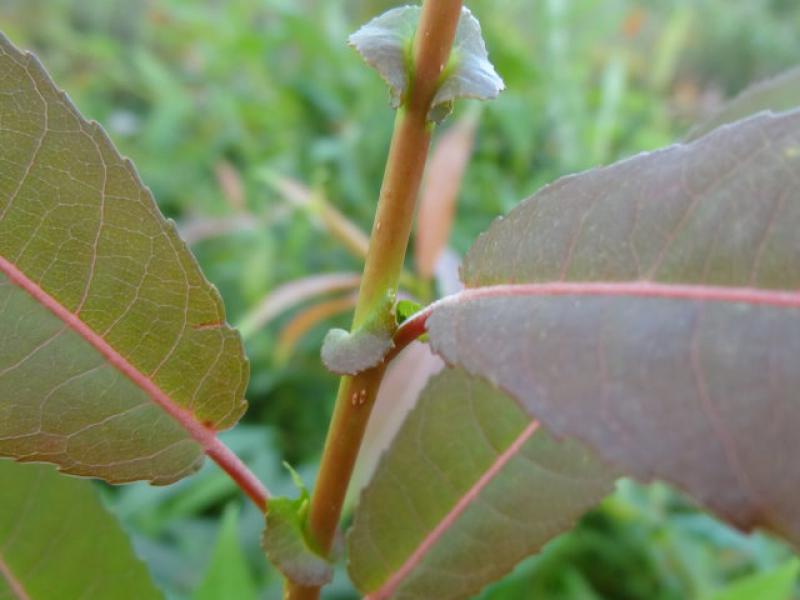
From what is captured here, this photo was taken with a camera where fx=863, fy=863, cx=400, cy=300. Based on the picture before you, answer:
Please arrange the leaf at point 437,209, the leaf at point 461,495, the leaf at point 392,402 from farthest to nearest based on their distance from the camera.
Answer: the leaf at point 437,209 < the leaf at point 392,402 < the leaf at point 461,495

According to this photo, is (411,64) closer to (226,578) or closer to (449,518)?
(449,518)

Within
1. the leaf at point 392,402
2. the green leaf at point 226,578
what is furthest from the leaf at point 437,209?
the green leaf at point 226,578

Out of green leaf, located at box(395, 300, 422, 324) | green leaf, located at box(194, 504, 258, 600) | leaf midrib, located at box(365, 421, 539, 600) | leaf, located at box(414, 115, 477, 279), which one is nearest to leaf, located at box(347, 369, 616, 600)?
leaf midrib, located at box(365, 421, 539, 600)

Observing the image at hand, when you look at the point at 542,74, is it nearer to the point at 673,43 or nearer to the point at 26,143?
the point at 673,43

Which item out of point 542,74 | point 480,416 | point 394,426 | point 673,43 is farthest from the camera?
point 673,43

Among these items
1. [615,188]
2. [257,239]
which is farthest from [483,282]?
[257,239]

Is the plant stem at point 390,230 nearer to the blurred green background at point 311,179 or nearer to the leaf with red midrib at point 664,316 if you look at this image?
the leaf with red midrib at point 664,316

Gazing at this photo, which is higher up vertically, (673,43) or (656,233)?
(656,233)
